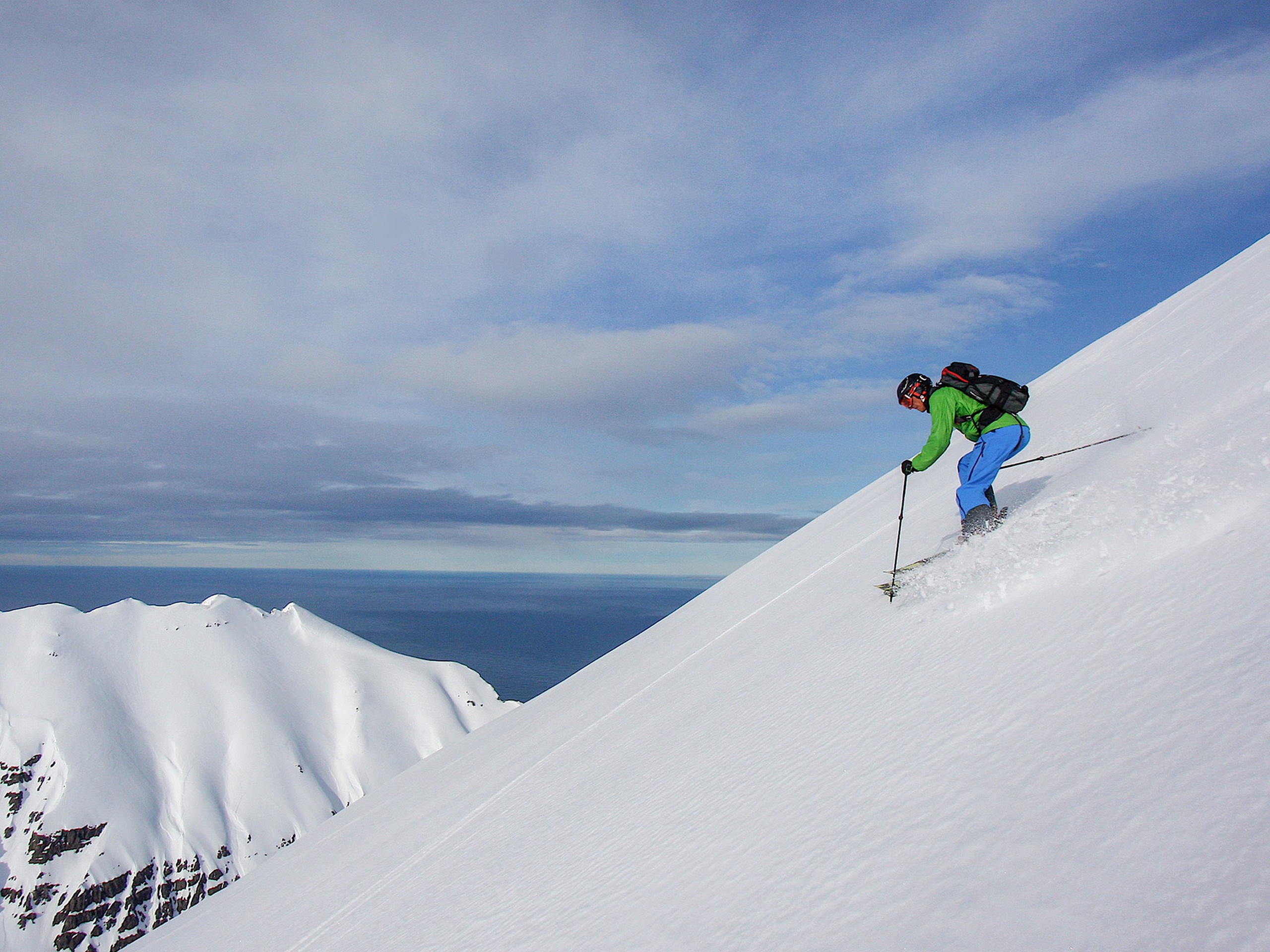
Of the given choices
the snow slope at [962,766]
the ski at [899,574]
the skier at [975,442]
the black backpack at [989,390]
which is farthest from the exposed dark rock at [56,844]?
the black backpack at [989,390]

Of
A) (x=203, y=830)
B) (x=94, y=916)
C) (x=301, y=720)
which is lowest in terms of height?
(x=94, y=916)

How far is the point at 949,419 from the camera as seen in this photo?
5.40m

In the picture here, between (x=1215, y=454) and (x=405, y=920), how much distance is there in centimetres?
559

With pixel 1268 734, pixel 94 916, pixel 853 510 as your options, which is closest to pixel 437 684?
pixel 94 916

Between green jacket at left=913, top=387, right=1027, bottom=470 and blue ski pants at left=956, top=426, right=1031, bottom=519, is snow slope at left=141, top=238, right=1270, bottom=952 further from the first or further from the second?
green jacket at left=913, top=387, right=1027, bottom=470

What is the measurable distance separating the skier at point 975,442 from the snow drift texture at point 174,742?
12783 centimetres

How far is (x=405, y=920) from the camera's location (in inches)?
182

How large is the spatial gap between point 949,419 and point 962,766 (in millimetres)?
3641

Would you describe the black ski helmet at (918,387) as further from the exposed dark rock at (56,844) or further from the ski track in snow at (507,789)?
the exposed dark rock at (56,844)

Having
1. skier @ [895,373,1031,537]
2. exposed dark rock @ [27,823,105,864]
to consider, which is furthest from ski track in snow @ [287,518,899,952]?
exposed dark rock @ [27,823,105,864]

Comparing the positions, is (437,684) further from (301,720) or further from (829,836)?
(829,836)

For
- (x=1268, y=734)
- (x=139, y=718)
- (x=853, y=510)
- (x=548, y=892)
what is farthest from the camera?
(x=139, y=718)

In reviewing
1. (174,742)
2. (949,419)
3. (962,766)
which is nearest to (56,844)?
(174,742)

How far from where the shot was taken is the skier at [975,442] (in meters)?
5.32
